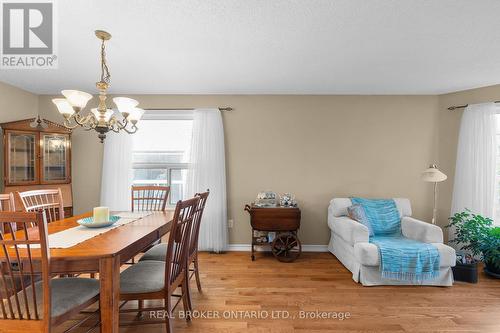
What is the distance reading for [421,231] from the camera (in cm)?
262

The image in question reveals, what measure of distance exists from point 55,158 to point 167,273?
2.69 m

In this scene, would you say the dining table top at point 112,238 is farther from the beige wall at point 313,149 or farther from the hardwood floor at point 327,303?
the beige wall at point 313,149

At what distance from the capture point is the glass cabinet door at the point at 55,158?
9.73 ft

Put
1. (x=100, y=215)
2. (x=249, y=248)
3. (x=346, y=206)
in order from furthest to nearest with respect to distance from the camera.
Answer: (x=249, y=248), (x=346, y=206), (x=100, y=215)

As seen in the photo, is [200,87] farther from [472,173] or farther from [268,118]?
[472,173]

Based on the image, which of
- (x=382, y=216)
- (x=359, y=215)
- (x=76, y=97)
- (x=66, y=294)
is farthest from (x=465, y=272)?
(x=76, y=97)

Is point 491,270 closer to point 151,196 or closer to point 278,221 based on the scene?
point 278,221

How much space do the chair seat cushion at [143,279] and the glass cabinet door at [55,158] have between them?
2229 mm

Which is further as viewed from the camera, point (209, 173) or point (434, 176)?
point (209, 173)

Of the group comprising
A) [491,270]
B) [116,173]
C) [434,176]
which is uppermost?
[434,176]

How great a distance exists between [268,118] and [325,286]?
222 cm

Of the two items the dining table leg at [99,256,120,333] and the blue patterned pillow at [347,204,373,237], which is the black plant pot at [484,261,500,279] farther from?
the dining table leg at [99,256,120,333]

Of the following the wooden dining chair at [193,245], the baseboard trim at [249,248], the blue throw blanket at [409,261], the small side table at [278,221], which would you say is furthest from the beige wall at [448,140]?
the wooden dining chair at [193,245]

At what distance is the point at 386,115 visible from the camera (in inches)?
133
